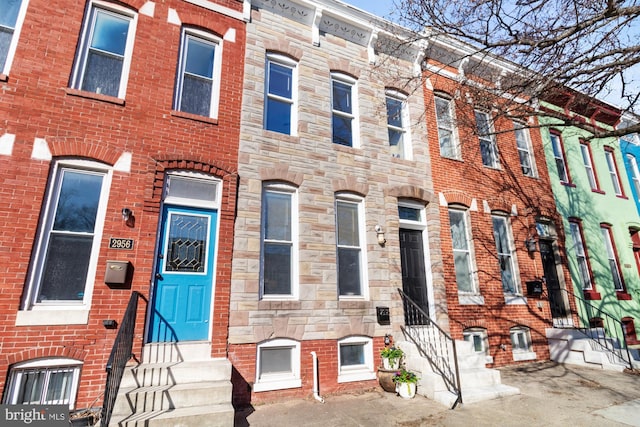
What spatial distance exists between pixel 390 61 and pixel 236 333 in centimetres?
773

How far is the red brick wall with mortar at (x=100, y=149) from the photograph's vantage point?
4.66 metres

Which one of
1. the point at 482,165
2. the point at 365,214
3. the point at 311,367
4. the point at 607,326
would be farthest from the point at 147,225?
the point at 607,326

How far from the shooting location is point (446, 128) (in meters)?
9.45

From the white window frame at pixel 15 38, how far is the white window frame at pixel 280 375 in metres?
6.09

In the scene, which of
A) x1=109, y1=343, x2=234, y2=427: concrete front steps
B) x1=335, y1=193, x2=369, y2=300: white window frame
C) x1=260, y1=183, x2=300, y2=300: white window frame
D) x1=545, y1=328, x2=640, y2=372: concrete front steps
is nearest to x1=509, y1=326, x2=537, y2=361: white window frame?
x1=545, y1=328, x2=640, y2=372: concrete front steps

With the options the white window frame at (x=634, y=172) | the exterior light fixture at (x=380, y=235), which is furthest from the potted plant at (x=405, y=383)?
the white window frame at (x=634, y=172)

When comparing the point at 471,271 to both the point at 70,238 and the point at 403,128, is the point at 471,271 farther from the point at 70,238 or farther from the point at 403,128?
the point at 70,238

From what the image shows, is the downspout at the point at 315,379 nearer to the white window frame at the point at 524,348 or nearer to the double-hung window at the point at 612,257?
the white window frame at the point at 524,348

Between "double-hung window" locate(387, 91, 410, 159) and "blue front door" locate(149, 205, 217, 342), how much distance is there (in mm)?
5024

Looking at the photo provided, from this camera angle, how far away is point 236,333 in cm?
560

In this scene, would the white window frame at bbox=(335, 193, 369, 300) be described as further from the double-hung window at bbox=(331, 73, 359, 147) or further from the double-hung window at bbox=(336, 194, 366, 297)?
the double-hung window at bbox=(331, 73, 359, 147)

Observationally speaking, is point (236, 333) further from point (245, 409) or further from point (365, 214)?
point (365, 214)

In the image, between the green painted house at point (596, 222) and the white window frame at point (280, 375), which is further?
the green painted house at point (596, 222)

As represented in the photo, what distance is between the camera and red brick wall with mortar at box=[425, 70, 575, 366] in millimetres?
8070
